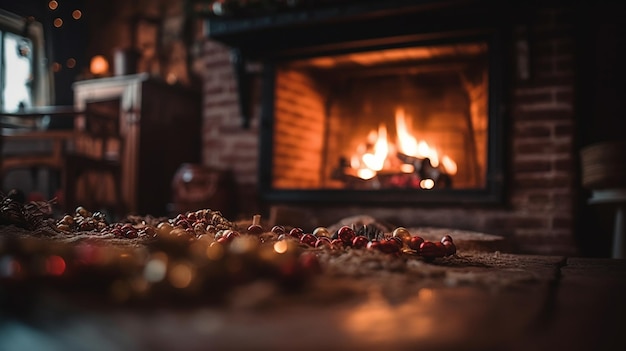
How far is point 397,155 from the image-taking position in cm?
284

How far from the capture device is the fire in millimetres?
2795

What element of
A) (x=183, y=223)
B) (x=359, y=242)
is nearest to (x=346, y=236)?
(x=359, y=242)

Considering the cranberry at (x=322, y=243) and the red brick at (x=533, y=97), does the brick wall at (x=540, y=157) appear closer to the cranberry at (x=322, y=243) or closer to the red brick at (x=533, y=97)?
the red brick at (x=533, y=97)

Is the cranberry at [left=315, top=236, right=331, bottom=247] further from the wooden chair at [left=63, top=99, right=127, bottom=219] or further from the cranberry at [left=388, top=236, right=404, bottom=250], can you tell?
the wooden chair at [left=63, top=99, right=127, bottom=219]

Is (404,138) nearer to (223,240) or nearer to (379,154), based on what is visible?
(379,154)

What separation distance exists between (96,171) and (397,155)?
5.47 ft

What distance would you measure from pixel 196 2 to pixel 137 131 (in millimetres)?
898

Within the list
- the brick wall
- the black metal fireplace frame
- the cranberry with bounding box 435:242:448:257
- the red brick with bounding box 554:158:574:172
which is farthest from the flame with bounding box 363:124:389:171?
the cranberry with bounding box 435:242:448:257

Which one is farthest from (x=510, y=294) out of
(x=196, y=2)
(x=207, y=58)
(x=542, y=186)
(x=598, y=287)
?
(x=196, y=2)

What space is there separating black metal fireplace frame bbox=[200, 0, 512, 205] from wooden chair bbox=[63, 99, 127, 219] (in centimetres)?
85

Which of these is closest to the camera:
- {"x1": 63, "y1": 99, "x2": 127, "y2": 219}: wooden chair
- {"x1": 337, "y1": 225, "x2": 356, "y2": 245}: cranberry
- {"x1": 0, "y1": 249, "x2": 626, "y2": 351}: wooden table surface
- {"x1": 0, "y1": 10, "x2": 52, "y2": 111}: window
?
{"x1": 0, "y1": 249, "x2": 626, "y2": 351}: wooden table surface

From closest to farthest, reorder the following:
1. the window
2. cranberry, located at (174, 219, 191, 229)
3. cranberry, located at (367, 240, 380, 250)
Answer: cranberry, located at (367, 240, 380, 250) < cranberry, located at (174, 219, 191, 229) < the window

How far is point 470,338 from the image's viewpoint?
42cm

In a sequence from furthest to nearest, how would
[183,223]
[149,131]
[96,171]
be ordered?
[149,131] → [96,171] → [183,223]
